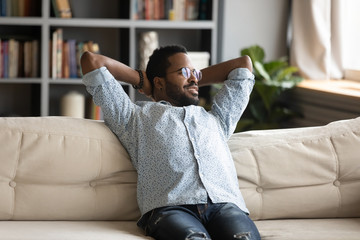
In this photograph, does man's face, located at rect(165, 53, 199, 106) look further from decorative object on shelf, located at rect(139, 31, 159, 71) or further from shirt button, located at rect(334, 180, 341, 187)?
decorative object on shelf, located at rect(139, 31, 159, 71)

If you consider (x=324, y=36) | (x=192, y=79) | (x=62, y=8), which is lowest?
(x=192, y=79)

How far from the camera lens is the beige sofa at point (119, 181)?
2.18 metres

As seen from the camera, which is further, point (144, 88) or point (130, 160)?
point (144, 88)

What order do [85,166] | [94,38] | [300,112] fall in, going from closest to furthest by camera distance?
[85,166] → [300,112] → [94,38]

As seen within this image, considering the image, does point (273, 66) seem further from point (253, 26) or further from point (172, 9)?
point (172, 9)

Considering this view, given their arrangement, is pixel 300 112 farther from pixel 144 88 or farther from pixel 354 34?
pixel 144 88

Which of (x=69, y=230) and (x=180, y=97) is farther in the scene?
(x=180, y=97)

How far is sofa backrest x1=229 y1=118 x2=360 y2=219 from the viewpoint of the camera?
2.39 m

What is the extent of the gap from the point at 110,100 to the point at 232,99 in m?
0.47

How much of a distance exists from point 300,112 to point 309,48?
51cm

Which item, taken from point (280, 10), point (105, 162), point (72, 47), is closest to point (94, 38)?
point (72, 47)

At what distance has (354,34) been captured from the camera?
15.0ft

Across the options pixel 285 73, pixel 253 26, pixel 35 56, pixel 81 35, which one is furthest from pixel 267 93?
pixel 35 56

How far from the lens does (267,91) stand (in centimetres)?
446
